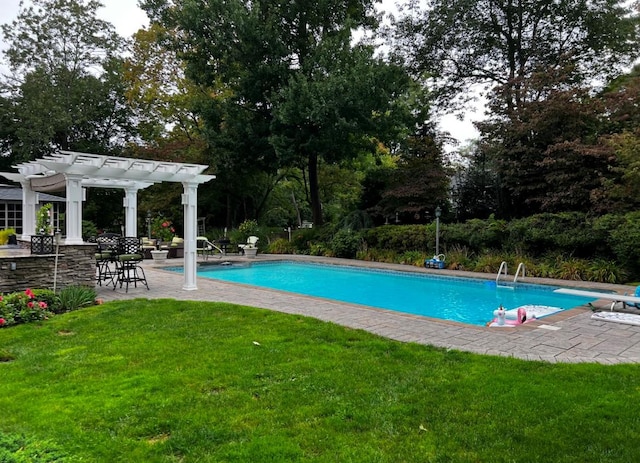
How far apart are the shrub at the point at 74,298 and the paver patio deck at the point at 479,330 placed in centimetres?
85

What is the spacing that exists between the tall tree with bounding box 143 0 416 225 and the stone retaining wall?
30.3ft

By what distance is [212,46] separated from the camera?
1688cm

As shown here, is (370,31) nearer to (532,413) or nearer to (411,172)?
(411,172)

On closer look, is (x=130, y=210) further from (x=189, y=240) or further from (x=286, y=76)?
(x=286, y=76)

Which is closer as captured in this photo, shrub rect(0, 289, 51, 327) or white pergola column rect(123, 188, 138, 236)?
shrub rect(0, 289, 51, 327)

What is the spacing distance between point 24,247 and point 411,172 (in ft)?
41.7

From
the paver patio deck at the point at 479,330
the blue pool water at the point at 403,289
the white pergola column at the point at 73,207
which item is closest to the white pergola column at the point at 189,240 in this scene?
the paver patio deck at the point at 479,330

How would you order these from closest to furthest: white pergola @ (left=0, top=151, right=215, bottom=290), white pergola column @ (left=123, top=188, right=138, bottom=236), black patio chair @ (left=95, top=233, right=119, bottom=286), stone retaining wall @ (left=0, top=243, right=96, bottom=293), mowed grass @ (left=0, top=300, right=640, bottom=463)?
1. mowed grass @ (left=0, top=300, right=640, bottom=463)
2. stone retaining wall @ (left=0, top=243, right=96, bottom=293)
3. white pergola @ (left=0, top=151, right=215, bottom=290)
4. black patio chair @ (left=95, top=233, right=119, bottom=286)
5. white pergola column @ (left=123, top=188, right=138, bottom=236)

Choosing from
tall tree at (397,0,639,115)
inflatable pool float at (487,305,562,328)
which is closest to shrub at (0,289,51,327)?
inflatable pool float at (487,305,562,328)

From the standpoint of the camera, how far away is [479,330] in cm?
556

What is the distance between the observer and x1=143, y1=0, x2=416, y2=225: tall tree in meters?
15.4

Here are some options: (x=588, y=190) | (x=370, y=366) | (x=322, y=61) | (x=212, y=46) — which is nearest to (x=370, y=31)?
(x=322, y=61)

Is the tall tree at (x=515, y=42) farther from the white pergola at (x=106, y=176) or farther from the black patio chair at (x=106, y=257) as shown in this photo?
the black patio chair at (x=106, y=257)

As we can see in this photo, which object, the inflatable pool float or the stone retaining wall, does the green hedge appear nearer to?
the inflatable pool float
